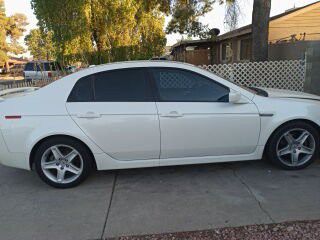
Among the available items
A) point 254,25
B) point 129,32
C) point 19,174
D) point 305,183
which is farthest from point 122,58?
point 305,183

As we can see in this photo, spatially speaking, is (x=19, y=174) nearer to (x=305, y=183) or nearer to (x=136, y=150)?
(x=136, y=150)

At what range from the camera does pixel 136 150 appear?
13.5 feet

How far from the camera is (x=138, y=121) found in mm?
4012

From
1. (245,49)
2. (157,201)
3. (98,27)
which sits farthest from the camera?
(245,49)

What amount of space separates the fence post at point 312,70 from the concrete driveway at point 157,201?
4.55 m

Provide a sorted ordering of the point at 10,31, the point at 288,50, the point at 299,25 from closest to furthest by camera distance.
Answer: the point at 288,50 → the point at 299,25 → the point at 10,31

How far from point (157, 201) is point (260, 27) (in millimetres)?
7162

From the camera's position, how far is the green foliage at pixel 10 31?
45700mm

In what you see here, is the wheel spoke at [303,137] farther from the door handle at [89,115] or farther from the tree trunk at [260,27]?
the tree trunk at [260,27]

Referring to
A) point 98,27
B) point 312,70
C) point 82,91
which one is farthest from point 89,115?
point 98,27

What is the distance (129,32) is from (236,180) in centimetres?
1227

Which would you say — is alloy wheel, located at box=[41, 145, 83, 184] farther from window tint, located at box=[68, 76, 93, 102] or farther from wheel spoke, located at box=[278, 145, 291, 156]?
wheel spoke, located at box=[278, 145, 291, 156]

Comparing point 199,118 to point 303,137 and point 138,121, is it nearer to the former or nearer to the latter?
point 138,121

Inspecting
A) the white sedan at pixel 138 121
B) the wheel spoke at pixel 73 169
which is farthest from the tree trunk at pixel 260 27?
the wheel spoke at pixel 73 169
